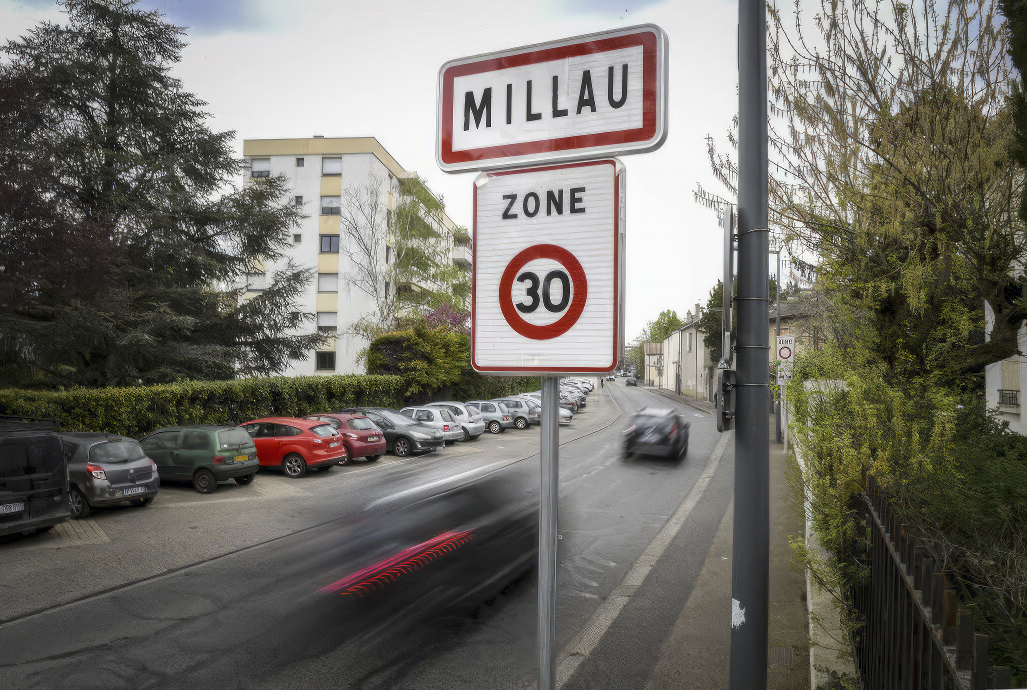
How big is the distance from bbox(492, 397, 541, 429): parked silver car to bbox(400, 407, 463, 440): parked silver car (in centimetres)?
770

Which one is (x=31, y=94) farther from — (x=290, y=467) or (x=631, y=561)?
(x=631, y=561)

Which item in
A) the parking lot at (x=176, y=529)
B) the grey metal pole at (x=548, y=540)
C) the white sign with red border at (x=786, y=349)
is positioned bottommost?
the parking lot at (x=176, y=529)

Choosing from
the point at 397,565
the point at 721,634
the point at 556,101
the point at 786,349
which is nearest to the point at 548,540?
the point at 556,101

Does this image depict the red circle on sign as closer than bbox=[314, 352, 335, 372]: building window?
Yes

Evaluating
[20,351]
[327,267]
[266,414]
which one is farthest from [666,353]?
[20,351]

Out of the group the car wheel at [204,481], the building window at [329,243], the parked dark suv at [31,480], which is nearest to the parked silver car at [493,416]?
the car wheel at [204,481]

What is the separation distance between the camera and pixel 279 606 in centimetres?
691

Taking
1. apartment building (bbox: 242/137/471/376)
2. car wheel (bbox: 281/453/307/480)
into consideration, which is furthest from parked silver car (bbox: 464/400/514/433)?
apartment building (bbox: 242/137/471/376)

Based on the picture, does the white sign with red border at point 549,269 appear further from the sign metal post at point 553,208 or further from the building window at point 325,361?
the building window at point 325,361

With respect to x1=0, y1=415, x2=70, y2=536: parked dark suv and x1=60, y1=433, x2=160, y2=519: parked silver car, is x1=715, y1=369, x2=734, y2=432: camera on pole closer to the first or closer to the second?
x1=0, y1=415, x2=70, y2=536: parked dark suv

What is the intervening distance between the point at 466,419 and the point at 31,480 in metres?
17.3

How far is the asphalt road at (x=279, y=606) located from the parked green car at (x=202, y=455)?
951 millimetres

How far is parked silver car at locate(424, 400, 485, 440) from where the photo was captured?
25.4m

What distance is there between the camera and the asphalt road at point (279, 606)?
17.7ft
